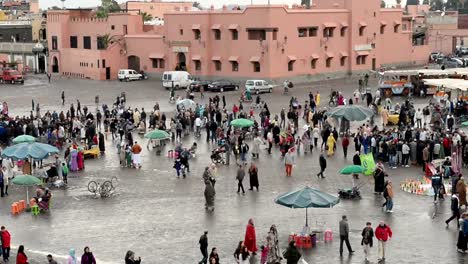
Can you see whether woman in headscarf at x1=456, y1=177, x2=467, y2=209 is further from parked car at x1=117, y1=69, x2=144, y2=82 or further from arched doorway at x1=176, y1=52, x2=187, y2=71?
parked car at x1=117, y1=69, x2=144, y2=82

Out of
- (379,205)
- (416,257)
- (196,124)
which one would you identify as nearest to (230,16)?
(196,124)

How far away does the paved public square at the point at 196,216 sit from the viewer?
21.6 m

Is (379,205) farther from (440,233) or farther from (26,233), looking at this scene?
(26,233)

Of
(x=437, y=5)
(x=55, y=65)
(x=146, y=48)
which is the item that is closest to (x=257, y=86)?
(x=146, y=48)

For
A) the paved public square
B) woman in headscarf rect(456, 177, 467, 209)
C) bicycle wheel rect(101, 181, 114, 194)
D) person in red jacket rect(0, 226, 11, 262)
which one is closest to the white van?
the paved public square

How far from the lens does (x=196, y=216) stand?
2506cm

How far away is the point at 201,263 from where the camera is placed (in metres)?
20.2

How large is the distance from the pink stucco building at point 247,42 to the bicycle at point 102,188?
1381 inches

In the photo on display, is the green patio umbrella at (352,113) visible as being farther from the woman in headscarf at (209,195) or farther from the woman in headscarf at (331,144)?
the woman in headscarf at (209,195)

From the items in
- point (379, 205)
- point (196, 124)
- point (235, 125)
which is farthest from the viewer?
point (196, 124)

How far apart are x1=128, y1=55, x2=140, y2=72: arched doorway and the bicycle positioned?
4317 cm

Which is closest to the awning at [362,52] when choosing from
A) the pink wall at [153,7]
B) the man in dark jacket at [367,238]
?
the pink wall at [153,7]

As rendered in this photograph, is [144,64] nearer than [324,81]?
No

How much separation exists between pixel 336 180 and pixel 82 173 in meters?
9.29
